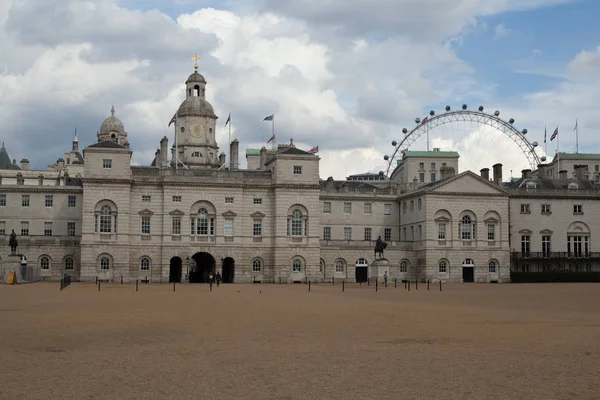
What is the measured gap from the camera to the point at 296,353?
2094 centimetres

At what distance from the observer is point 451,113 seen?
385 ft

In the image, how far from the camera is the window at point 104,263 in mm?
70875

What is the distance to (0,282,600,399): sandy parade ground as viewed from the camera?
16.1m

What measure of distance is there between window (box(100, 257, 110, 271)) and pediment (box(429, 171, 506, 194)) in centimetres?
3247

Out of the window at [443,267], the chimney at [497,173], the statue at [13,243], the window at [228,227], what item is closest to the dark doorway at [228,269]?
the window at [228,227]

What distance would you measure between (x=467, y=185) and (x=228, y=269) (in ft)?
83.5

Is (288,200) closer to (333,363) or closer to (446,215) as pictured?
(446,215)

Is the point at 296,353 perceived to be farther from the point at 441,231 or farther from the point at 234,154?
the point at 234,154

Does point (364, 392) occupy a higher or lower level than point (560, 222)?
lower

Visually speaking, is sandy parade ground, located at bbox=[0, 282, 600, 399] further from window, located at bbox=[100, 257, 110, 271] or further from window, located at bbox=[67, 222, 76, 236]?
window, located at bbox=[67, 222, 76, 236]

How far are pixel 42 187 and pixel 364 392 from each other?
66.9m

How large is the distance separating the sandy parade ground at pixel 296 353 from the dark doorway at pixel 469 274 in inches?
1684

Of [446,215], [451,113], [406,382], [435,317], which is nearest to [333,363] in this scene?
[406,382]

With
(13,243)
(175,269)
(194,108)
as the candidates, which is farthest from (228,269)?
(13,243)
